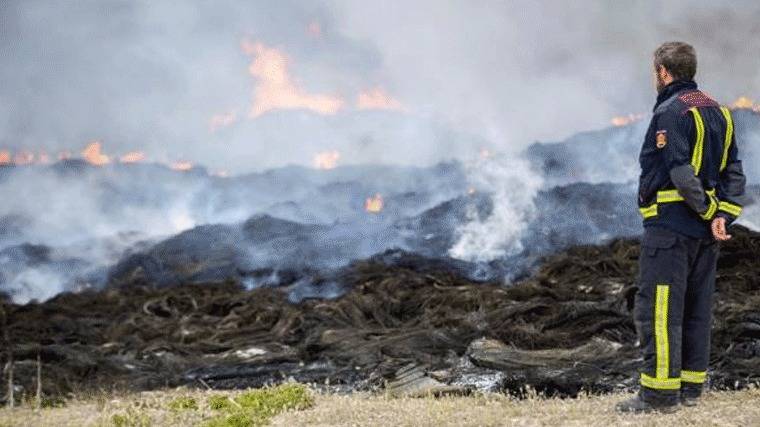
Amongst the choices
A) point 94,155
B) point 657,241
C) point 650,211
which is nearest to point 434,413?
point 657,241

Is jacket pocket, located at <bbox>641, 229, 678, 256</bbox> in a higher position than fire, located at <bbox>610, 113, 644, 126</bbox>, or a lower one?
lower

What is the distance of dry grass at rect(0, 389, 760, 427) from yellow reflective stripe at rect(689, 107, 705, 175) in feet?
5.51

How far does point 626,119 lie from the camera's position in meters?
23.6

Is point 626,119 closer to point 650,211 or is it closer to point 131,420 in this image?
point 650,211

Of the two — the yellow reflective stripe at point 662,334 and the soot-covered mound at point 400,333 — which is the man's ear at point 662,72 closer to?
the yellow reflective stripe at point 662,334

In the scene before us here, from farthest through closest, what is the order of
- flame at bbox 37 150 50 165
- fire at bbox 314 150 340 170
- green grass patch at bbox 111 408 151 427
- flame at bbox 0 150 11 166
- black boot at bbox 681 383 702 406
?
flame at bbox 37 150 50 165 → flame at bbox 0 150 11 166 → fire at bbox 314 150 340 170 → green grass patch at bbox 111 408 151 427 → black boot at bbox 681 383 702 406

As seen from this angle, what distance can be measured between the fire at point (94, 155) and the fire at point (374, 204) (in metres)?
11.1

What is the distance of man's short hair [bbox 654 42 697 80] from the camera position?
612cm

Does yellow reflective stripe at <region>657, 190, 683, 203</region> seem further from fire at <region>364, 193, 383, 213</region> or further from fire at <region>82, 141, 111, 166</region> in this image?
fire at <region>82, 141, 111, 166</region>

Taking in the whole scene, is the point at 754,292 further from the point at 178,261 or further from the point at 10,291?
the point at 10,291

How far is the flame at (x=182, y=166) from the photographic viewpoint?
107ft

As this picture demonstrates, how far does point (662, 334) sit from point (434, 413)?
1787 millimetres

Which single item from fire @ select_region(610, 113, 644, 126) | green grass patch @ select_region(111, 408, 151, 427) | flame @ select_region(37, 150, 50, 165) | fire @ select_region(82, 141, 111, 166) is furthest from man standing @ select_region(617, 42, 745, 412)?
flame @ select_region(37, 150, 50, 165)

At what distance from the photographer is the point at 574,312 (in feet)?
36.7
